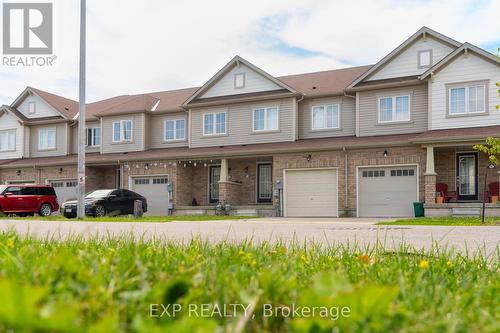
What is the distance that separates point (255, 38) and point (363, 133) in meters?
7.51

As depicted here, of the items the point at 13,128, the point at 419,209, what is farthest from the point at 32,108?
the point at 419,209

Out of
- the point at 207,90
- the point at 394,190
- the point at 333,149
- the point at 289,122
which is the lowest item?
the point at 394,190

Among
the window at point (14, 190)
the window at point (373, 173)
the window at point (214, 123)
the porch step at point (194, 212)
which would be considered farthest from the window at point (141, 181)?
the window at point (373, 173)

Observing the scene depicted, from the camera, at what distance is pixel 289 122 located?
86.8 ft

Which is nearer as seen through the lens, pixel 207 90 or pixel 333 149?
pixel 333 149

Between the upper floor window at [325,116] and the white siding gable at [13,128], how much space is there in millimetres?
22033

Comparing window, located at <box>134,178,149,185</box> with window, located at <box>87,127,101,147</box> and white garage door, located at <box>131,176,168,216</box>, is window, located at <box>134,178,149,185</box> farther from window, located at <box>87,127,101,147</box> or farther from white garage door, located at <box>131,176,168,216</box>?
window, located at <box>87,127,101,147</box>

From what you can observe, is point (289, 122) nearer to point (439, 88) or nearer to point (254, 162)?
point (254, 162)

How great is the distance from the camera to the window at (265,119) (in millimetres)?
27016

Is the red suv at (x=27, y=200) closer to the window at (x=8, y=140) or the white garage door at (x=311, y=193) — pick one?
the window at (x=8, y=140)

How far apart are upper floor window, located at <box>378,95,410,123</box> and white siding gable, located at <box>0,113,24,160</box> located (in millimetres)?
25781

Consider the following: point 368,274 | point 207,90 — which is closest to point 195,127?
point 207,90

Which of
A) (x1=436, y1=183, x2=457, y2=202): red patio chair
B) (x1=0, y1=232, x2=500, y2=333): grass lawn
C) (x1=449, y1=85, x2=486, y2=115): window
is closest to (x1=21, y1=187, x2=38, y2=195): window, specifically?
(x1=436, y1=183, x2=457, y2=202): red patio chair

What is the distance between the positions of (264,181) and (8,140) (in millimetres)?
20789
